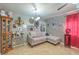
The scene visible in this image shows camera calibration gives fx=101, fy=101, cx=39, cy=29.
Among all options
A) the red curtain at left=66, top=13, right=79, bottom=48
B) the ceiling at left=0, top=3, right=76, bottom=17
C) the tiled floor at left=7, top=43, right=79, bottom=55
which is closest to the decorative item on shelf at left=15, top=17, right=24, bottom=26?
the ceiling at left=0, top=3, right=76, bottom=17

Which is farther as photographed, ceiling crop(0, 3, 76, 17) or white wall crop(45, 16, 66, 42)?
white wall crop(45, 16, 66, 42)

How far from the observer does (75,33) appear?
211 centimetres

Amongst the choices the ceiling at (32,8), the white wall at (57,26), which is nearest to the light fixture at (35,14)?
the ceiling at (32,8)

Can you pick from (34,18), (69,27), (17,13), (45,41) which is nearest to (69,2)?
(69,27)

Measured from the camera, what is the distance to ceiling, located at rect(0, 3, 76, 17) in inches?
81.1

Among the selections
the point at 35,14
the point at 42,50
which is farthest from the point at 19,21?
the point at 42,50

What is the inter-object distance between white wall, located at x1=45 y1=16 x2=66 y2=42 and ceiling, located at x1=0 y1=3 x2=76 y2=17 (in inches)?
5.1

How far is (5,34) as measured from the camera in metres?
2.10

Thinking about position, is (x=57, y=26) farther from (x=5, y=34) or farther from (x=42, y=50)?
(x=5, y=34)

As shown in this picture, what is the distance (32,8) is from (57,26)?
2.19 feet

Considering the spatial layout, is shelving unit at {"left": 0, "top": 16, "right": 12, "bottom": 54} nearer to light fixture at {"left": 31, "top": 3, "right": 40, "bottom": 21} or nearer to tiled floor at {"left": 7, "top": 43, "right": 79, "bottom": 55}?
tiled floor at {"left": 7, "top": 43, "right": 79, "bottom": 55}

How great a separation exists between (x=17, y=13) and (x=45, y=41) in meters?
0.84

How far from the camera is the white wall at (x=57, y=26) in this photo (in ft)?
7.11
